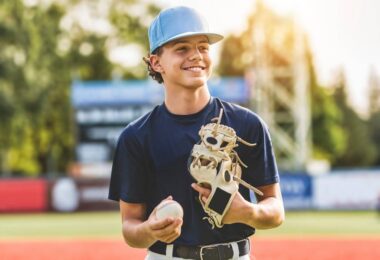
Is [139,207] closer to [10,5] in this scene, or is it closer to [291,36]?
[10,5]

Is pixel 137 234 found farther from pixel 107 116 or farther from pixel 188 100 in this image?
pixel 107 116

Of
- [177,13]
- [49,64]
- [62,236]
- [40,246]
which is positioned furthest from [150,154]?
[49,64]

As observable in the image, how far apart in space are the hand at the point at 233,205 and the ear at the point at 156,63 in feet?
2.04

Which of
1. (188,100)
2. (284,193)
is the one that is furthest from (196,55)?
(284,193)

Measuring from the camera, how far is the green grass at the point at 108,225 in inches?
751

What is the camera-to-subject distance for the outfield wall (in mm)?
27547

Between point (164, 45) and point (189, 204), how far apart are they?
0.68 m

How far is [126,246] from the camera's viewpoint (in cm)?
1536

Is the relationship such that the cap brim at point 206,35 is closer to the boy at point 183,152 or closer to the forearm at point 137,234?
the boy at point 183,152

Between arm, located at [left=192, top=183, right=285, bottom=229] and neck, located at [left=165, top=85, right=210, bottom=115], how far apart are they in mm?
411

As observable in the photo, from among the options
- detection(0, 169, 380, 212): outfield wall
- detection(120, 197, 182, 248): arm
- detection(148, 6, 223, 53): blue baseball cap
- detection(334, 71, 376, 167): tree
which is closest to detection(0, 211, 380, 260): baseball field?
detection(0, 169, 380, 212): outfield wall

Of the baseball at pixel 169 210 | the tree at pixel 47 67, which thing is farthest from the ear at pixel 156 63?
the tree at pixel 47 67

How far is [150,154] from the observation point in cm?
388

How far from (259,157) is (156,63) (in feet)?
2.00
